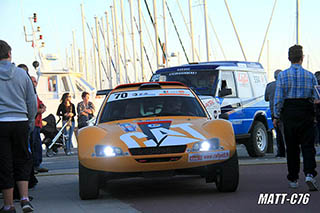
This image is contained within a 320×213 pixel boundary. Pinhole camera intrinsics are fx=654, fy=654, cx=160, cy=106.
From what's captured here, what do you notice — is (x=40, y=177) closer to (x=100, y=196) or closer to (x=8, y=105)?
(x=100, y=196)

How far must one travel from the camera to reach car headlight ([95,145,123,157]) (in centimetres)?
816

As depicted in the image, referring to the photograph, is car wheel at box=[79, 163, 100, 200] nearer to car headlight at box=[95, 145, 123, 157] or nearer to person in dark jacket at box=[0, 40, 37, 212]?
car headlight at box=[95, 145, 123, 157]

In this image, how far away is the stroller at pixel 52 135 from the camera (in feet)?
67.4

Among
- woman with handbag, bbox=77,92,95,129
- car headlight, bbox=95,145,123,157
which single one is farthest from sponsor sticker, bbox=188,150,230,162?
woman with handbag, bbox=77,92,95,129

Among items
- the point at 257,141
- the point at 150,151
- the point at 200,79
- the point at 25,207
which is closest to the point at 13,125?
the point at 25,207

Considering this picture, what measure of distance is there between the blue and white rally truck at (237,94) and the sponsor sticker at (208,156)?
620cm

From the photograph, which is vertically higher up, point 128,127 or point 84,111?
point 128,127

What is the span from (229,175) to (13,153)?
8.97ft

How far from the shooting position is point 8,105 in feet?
24.1

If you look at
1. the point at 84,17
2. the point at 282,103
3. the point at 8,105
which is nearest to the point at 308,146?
the point at 282,103

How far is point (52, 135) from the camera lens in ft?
68.1

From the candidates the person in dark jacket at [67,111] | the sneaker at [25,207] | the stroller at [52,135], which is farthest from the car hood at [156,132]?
the stroller at [52,135]

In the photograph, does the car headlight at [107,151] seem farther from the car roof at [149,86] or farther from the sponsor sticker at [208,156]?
the car roof at [149,86]

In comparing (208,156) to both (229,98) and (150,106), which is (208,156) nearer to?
(150,106)
